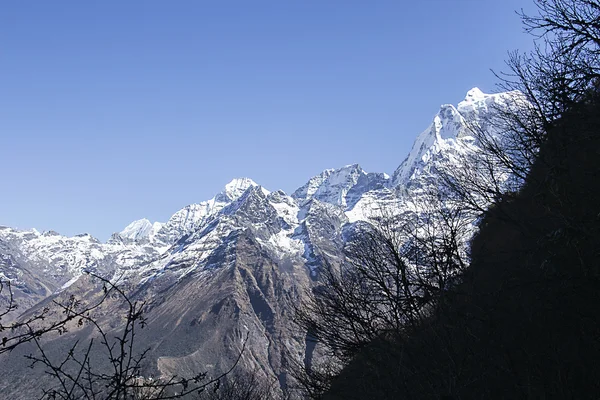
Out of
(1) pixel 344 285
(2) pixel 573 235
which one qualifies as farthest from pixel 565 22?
(1) pixel 344 285

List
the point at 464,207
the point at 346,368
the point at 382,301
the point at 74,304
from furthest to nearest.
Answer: the point at 346,368 → the point at 464,207 → the point at 382,301 → the point at 74,304

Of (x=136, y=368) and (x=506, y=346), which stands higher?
(x=136, y=368)

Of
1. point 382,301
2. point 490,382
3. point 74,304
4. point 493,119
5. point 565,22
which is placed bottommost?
point 490,382

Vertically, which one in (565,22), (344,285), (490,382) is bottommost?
(490,382)

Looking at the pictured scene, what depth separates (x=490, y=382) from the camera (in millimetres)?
8734

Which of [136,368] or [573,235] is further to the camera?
[573,235]

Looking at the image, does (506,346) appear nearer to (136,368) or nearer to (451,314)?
(451,314)

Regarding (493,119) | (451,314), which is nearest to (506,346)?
(451,314)

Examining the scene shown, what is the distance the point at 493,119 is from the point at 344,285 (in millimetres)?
8479

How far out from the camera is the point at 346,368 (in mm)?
17734

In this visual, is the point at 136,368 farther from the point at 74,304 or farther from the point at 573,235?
the point at 573,235

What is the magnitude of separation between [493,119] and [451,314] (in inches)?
382

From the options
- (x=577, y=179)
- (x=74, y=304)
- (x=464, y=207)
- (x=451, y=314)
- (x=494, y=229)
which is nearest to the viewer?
(x=74, y=304)

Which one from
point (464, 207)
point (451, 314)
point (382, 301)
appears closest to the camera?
point (451, 314)
